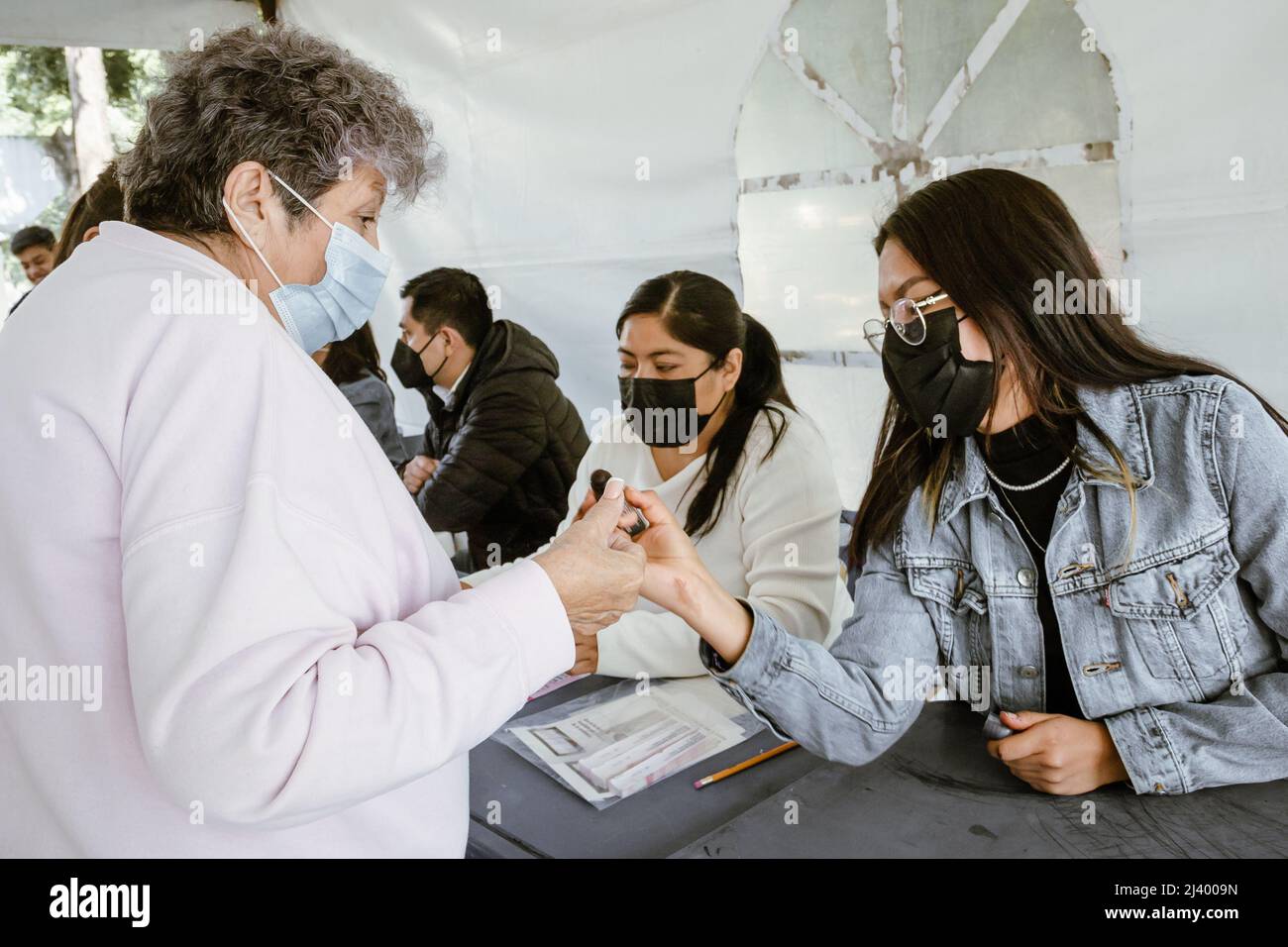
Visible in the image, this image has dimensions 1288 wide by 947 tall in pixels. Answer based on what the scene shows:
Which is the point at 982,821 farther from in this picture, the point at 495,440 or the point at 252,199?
the point at 495,440

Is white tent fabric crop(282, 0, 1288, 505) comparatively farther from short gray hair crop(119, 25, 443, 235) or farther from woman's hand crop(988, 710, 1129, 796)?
woman's hand crop(988, 710, 1129, 796)

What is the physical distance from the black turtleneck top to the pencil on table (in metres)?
0.45

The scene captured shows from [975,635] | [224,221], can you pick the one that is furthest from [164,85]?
[975,635]

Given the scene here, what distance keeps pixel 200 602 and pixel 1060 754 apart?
1.10 m

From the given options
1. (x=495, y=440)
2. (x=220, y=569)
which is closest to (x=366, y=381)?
(x=495, y=440)

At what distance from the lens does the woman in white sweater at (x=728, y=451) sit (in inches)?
77.3

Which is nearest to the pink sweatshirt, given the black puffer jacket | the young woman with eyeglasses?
the young woman with eyeglasses

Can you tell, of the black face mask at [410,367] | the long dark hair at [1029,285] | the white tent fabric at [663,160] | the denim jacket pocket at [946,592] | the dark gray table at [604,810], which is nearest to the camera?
the dark gray table at [604,810]

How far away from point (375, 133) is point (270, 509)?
0.57 metres

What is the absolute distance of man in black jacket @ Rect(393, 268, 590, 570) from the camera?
2.88 meters

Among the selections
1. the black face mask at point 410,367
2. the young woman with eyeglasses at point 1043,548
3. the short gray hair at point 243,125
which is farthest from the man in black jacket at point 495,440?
the short gray hair at point 243,125

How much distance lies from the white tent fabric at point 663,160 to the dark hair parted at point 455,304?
67 millimetres

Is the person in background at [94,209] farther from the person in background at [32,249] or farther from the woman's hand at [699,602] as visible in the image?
the person in background at [32,249]
